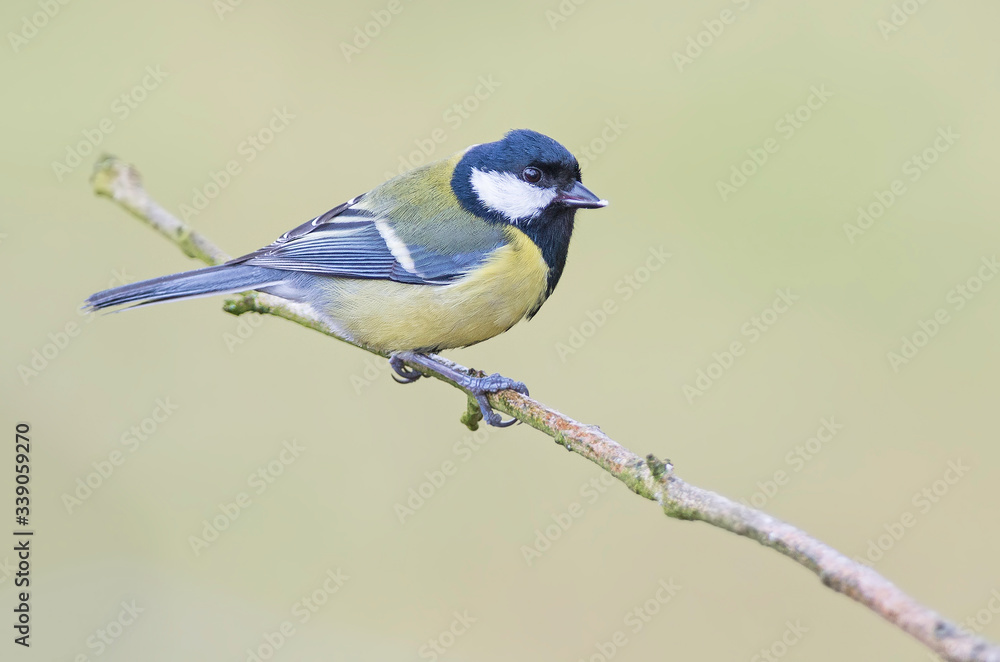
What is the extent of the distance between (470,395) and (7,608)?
5.88ft

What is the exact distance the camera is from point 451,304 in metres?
3.02

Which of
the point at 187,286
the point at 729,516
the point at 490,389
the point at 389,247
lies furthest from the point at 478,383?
the point at 729,516

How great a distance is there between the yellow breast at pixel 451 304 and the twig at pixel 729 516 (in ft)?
0.40

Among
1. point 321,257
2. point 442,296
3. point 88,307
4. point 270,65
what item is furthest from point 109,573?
point 270,65

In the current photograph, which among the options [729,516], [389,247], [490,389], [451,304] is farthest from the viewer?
[389,247]

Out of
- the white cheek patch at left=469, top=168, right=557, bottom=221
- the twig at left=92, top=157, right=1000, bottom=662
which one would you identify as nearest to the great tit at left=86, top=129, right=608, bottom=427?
the white cheek patch at left=469, top=168, right=557, bottom=221

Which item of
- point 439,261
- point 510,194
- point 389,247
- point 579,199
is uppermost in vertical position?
point 579,199

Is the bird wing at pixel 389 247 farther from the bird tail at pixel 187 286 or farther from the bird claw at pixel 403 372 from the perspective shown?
the bird claw at pixel 403 372

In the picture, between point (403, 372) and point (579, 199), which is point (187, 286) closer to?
point (403, 372)

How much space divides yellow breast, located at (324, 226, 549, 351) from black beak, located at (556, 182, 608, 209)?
0.65 ft

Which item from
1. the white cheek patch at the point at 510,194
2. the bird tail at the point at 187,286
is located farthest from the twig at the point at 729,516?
the white cheek patch at the point at 510,194

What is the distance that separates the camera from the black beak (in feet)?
9.91

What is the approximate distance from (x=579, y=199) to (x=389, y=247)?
0.73 meters

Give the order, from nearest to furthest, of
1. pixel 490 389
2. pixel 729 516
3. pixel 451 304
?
1. pixel 729 516
2. pixel 490 389
3. pixel 451 304
